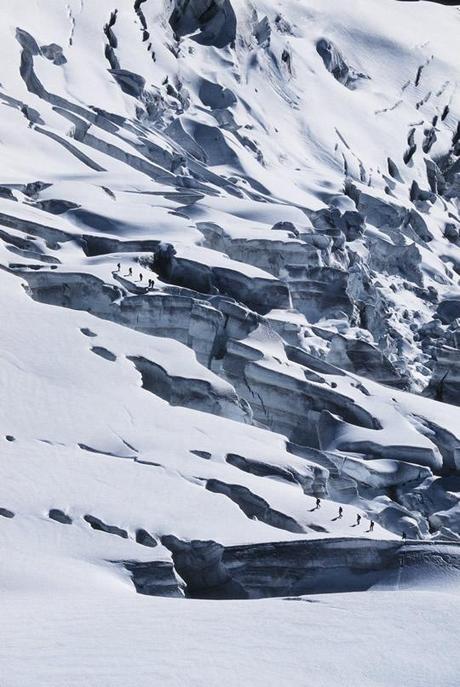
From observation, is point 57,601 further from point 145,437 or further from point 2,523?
point 145,437

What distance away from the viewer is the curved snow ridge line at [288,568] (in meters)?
17.5

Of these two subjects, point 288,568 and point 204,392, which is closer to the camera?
point 288,568

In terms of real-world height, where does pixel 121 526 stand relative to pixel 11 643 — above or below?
below

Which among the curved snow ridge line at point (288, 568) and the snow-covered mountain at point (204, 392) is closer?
the snow-covered mountain at point (204, 392)

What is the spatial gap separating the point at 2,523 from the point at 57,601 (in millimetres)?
3103

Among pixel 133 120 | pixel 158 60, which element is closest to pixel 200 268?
pixel 133 120

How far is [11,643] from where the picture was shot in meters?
12.1

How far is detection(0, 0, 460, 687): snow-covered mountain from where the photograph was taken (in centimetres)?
1319

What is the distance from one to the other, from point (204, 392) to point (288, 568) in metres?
8.13

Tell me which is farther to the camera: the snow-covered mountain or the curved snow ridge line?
the curved snow ridge line

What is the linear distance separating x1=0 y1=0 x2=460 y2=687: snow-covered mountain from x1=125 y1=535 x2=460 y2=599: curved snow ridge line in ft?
0.13

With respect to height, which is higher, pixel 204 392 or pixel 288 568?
pixel 288 568

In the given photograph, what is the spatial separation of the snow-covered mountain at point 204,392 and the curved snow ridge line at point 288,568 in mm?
39

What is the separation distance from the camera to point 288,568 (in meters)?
17.7
